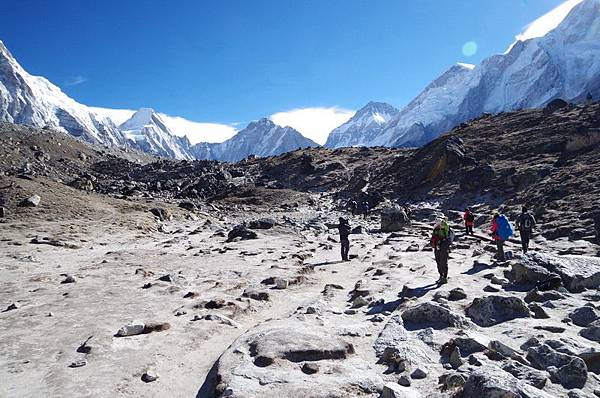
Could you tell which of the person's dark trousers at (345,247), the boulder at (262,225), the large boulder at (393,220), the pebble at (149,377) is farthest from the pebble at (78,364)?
the large boulder at (393,220)

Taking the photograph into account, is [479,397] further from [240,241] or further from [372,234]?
[372,234]

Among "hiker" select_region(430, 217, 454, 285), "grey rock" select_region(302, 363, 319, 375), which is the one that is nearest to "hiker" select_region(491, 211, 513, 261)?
"hiker" select_region(430, 217, 454, 285)

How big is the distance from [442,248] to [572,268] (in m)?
3.33

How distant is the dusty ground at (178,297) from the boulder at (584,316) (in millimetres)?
324

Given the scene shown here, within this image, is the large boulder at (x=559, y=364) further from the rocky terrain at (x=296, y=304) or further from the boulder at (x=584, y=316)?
the boulder at (x=584, y=316)

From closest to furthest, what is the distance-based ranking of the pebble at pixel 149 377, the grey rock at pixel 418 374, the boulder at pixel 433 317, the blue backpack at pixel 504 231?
the grey rock at pixel 418 374
the pebble at pixel 149 377
the boulder at pixel 433 317
the blue backpack at pixel 504 231

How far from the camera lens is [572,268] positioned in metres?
11.6

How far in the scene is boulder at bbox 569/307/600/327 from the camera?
859cm

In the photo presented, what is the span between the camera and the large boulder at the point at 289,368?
634cm

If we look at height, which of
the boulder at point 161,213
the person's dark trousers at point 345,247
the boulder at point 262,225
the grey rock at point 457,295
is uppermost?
the boulder at point 161,213

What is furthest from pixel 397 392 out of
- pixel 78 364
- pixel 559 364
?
pixel 78 364

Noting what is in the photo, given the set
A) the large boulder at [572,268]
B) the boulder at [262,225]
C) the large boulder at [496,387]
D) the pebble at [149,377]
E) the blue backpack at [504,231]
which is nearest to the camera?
the large boulder at [496,387]

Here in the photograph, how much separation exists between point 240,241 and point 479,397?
20.8 meters

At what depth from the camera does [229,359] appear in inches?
289
